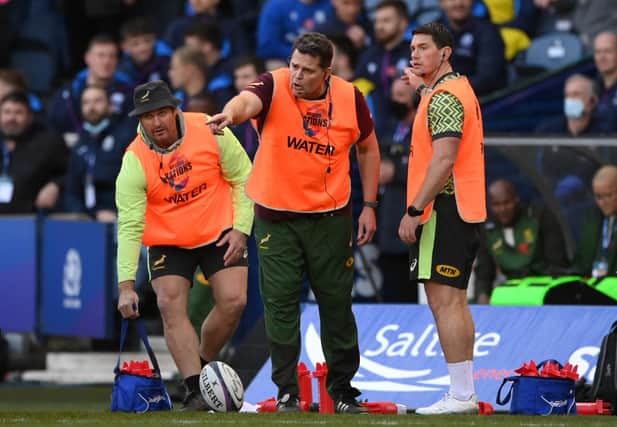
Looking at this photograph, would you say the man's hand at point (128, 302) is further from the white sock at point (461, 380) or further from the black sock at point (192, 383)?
the white sock at point (461, 380)

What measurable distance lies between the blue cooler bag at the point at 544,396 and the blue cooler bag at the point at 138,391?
1.99m

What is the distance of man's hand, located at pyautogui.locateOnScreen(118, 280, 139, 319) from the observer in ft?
32.7

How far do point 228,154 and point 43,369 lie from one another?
18.0ft

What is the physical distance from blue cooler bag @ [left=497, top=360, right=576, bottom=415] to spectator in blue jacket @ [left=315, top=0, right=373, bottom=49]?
6796mm

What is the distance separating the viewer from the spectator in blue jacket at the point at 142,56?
17.2 metres

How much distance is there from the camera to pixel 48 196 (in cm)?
1572

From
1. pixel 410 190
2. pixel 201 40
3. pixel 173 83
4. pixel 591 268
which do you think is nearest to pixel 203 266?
pixel 410 190

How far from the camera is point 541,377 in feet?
31.7

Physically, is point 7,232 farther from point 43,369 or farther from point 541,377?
point 541,377

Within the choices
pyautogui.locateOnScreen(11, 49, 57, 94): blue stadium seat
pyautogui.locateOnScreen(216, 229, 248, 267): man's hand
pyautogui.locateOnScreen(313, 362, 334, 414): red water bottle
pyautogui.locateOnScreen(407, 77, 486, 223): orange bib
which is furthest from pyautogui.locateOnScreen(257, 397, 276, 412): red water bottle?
pyautogui.locateOnScreen(11, 49, 57, 94): blue stadium seat

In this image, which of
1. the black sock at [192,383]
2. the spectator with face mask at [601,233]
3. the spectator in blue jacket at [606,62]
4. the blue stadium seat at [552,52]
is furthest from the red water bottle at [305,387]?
the blue stadium seat at [552,52]

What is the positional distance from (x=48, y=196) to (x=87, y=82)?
2.12 m

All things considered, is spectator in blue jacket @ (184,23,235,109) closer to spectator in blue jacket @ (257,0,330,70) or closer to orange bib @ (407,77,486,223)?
spectator in blue jacket @ (257,0,330,70)

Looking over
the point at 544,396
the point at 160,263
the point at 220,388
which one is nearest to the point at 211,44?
the point at 160,263
